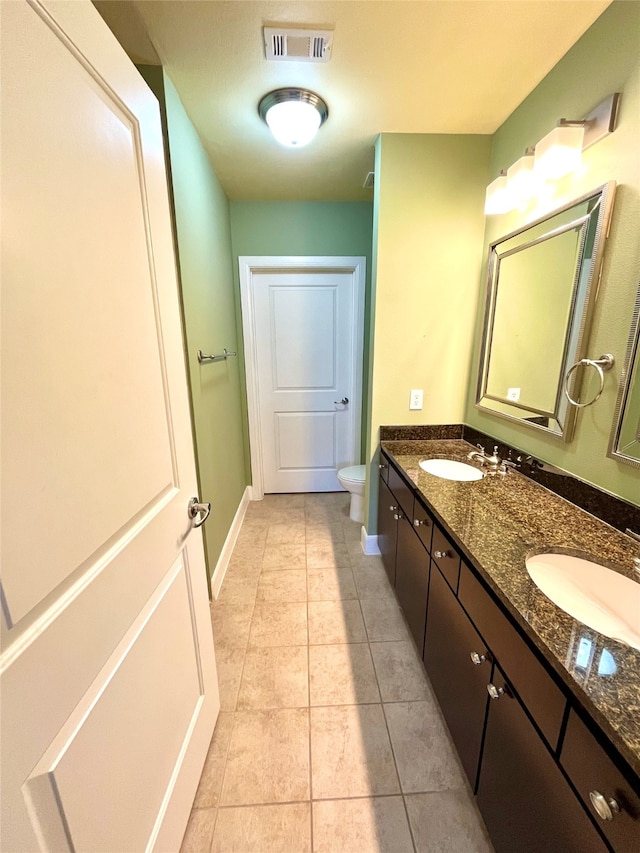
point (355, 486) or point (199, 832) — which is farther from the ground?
point (355, 486)

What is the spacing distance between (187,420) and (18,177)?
677 millimetres

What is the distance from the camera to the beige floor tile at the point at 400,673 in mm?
1393

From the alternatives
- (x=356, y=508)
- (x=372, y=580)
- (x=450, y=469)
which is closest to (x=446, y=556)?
(x=450, y=469)

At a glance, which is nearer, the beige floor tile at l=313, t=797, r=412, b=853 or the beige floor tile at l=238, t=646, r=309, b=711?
the beige floor tile at l=313, t=797, r=412, b=853

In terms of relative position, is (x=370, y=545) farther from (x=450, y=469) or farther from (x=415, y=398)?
(x=415, y=398)

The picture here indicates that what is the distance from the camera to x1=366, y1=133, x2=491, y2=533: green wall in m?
1.77

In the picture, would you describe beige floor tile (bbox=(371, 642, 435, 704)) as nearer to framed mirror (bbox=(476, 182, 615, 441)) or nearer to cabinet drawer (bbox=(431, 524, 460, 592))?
cabinet drawer (bbox=(431, 524, 460, 592))

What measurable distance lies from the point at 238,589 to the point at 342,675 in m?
0.82

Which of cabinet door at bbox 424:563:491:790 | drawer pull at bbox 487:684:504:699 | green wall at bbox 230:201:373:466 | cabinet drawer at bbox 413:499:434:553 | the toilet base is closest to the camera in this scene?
drawer pull at bbox 487:684:504:699

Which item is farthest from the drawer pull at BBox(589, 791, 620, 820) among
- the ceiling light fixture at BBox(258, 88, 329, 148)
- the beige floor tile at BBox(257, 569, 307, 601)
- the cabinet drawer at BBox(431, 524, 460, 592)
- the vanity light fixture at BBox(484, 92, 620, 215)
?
the ceiling light fixture at BBox(258, 88, 329, 148)

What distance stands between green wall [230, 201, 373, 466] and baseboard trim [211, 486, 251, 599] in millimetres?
1839

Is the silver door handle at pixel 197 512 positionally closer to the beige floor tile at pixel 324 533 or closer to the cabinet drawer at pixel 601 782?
the cabinet drawer at pixel 601 782

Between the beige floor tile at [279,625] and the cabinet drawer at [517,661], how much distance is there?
3.34 feet

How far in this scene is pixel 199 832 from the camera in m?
1.01
